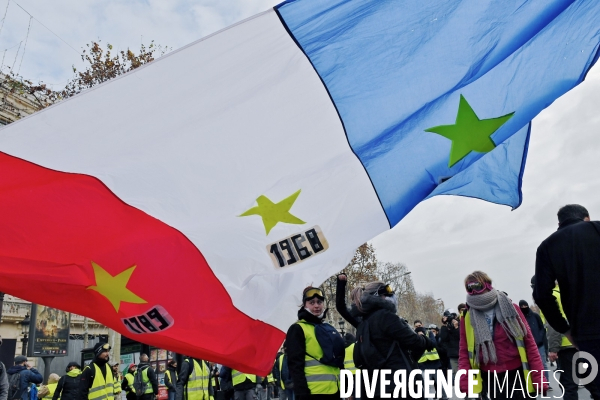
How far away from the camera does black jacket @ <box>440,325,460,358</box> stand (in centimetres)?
1214

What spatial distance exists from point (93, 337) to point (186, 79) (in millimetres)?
35052

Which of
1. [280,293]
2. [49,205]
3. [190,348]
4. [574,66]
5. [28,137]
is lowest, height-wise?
[190,348]

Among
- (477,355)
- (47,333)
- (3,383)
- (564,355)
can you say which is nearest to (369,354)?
(477,355)

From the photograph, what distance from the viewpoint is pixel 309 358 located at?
543 cm

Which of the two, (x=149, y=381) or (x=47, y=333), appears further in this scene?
(x=47, y=333)

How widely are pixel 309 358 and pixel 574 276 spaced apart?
104 inches

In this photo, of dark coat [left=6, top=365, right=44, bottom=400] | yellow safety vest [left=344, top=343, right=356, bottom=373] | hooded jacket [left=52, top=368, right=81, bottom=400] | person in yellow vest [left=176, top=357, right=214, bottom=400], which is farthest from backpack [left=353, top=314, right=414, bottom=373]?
dark coat [left=6, top=365, right=44, bottom=400]

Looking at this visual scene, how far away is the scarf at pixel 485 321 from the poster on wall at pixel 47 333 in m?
13.1

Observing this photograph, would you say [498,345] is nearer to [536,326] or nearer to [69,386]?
[536,326]

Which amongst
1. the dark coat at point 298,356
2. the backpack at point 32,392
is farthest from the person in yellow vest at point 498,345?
the backpack at point 32,392

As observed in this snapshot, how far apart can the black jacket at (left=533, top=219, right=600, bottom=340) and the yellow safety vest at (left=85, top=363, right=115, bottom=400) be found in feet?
26.3

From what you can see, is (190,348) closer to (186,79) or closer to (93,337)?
(186,79)

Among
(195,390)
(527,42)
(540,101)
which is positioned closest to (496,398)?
(540,101)

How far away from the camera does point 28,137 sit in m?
4.54
